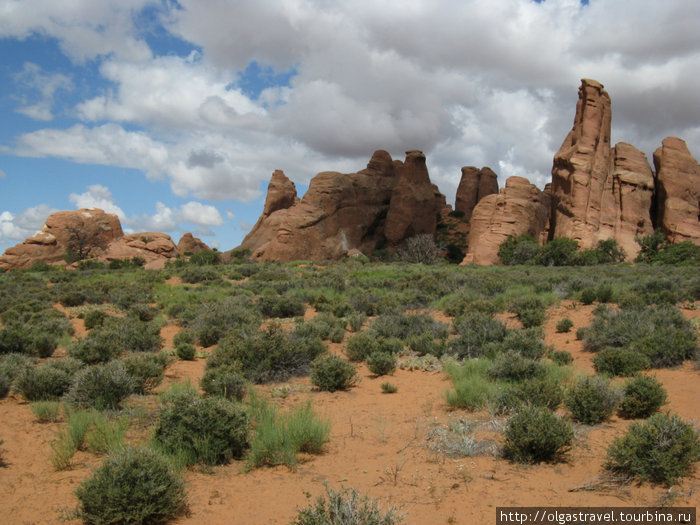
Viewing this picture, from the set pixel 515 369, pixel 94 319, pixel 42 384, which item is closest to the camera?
pixel 42 384

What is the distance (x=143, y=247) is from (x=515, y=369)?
6065 cm

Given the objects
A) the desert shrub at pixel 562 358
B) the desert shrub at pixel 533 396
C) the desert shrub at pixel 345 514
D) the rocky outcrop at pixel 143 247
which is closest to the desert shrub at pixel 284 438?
the desert shrub at pixel 345 514

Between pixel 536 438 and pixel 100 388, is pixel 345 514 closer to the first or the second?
pixel 536 438

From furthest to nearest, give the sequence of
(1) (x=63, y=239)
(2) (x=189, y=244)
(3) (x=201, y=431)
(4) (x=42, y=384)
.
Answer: (2) (x=189, y=244), (1) (x=63, y=239), (4) (x=42, y=384), (3) (x=201, y=431)

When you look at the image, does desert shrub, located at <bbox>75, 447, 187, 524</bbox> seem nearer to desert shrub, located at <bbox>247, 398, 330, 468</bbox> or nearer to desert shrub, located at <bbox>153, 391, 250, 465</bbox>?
desert shrub, located at <bbox>153, 391, 250, 465</bbox>

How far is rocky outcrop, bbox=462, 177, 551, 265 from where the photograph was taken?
160 ft

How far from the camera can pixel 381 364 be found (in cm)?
923

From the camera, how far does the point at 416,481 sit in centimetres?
462

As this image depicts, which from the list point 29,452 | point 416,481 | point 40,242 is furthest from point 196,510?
point 40,242

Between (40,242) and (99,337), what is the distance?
6166 centimetres

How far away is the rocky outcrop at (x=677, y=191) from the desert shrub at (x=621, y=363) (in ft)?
144

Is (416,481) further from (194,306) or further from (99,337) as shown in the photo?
(194,306)

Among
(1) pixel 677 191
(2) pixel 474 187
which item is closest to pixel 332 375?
(1) pixel 677 191

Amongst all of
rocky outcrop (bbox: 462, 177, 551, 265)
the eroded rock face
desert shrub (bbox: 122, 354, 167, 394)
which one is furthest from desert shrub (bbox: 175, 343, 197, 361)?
the eroded rock face
